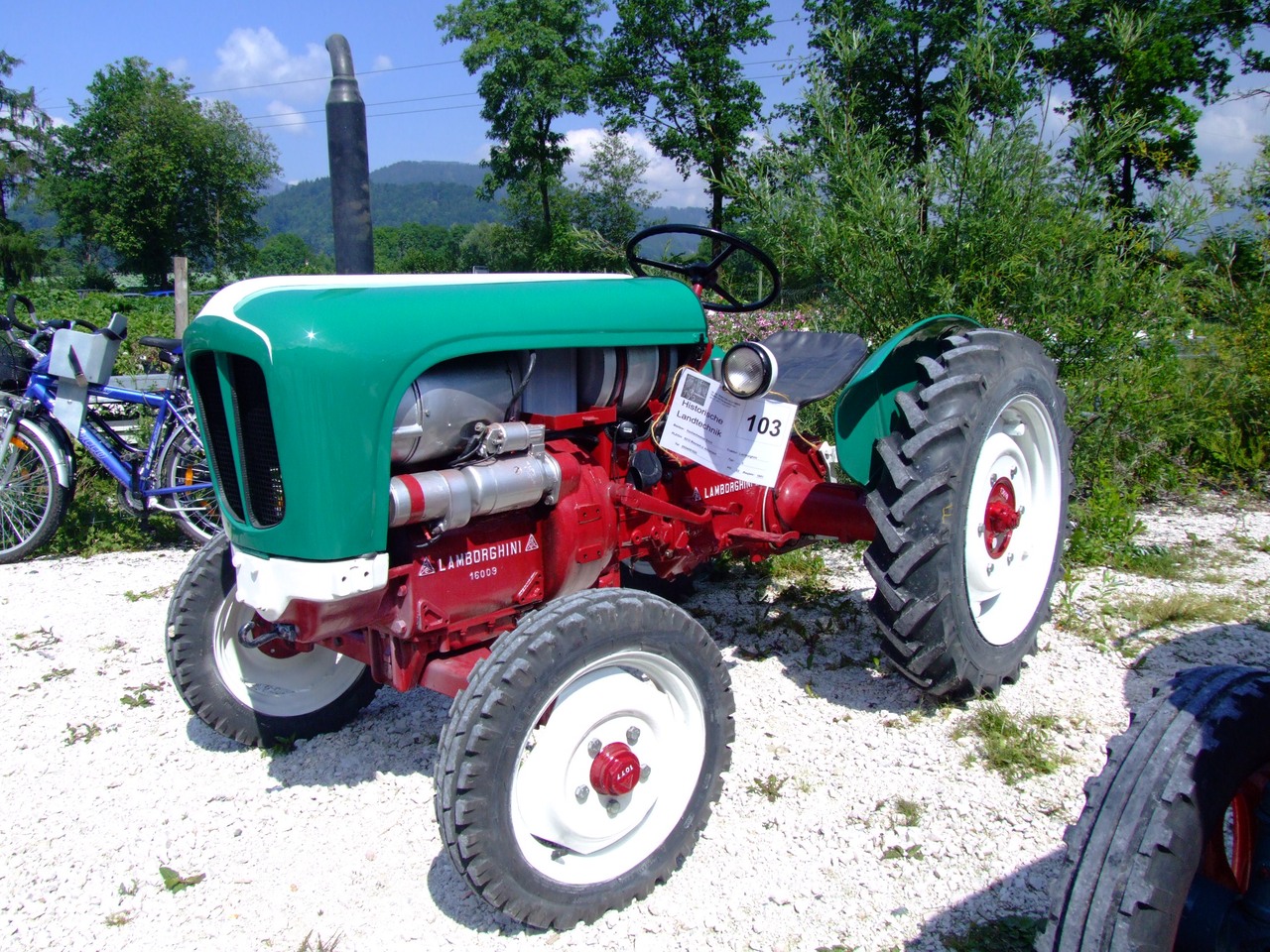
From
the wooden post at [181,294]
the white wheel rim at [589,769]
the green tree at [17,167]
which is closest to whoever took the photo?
the white wheel rim at [589,769]

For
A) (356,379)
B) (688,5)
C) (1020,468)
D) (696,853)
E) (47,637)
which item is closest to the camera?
(356,379)

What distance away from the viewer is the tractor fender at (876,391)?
3086 mm

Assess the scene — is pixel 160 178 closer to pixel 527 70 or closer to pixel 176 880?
pixel 527 70

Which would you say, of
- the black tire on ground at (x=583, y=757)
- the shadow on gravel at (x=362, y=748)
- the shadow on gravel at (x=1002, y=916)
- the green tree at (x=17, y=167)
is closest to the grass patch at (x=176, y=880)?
the shadow on gravel at (x=362, y=748)

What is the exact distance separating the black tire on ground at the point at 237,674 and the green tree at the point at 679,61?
2624 cm

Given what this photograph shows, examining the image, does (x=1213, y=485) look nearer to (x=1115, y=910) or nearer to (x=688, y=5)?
(x=1115, y=910)

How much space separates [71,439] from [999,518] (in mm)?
4998

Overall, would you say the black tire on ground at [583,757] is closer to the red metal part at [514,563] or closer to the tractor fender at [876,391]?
the red metal part at [514,563]

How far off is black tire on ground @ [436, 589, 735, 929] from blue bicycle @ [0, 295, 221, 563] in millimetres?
3662

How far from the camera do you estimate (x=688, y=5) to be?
98.5 feet

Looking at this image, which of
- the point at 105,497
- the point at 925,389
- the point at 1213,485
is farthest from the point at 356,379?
the point at 1213,485

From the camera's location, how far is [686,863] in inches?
94.3

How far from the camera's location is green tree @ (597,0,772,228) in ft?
92.8

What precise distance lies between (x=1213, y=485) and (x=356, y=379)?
573 centimetres
